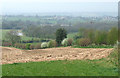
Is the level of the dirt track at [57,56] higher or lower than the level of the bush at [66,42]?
higher

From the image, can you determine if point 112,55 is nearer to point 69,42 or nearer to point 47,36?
point 69,42

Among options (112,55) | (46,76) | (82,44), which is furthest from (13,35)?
(46,76)

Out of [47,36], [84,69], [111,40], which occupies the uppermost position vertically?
[84,69]

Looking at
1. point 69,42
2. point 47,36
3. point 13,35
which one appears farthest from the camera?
point 47,36

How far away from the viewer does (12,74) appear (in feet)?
29.4

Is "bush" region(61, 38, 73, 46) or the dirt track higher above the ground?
the dirt track

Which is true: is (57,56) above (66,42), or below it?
above

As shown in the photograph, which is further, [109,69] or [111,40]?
[111,40]

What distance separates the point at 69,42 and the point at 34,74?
24616mm

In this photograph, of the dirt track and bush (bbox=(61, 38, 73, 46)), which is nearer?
the dirt track

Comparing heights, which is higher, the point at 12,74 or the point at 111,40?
the point at 12,74

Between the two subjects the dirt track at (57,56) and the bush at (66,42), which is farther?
the bush at (66,42)

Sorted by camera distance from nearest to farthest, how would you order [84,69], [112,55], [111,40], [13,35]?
[84,69], [112,55], [111,40], [13,35]

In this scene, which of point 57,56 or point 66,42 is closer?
point 57,56
